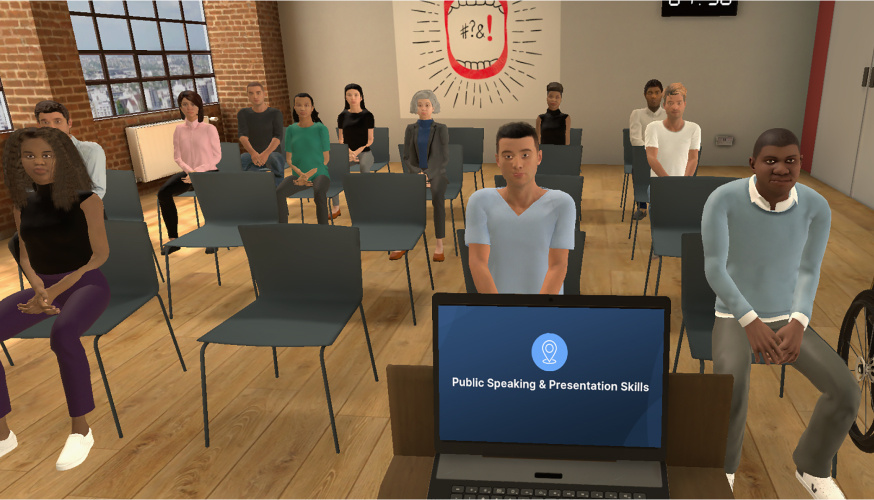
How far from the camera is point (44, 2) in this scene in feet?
18.5

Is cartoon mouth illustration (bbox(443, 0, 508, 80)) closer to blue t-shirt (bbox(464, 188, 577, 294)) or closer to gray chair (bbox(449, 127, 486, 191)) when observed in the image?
gray chair (bbox(449, 127, 486, 191))

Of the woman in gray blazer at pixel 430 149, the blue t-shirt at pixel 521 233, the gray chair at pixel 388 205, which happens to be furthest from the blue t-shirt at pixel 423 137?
the blue t-shirt at pixel 521 233

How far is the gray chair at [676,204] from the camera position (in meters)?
3.46

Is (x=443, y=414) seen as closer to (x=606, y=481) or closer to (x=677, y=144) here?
(x=606, y=481)

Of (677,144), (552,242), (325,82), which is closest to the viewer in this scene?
(552,242)

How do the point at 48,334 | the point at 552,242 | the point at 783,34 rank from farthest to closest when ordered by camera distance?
1. the point at 783,34
2. the point at 48,334
3. the point at 552,242

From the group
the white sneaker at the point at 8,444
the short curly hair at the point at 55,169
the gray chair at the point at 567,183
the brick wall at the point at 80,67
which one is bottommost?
the white sneaker at the point at 8,444

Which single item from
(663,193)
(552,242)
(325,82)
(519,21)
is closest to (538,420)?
(552,242)

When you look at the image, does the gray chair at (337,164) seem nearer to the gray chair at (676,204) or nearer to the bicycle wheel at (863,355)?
the gray chair at (676,204)

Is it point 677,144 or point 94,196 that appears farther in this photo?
point 677,144

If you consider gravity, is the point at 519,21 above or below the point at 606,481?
above

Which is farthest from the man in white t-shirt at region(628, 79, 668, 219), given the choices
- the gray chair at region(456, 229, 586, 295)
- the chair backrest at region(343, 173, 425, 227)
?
the gray chair at region(456, 229, 586, 295)

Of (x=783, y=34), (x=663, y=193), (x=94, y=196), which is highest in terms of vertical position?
(x=783, y=34)

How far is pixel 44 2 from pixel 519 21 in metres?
5.61
